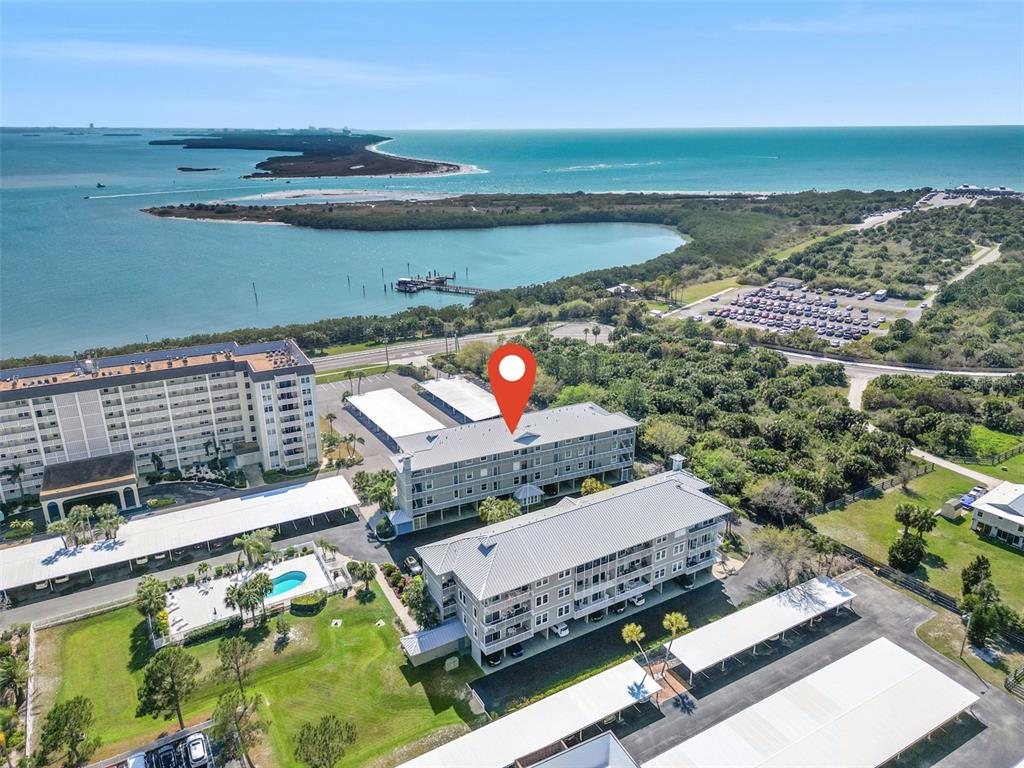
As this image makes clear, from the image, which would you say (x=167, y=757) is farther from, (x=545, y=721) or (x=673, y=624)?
(x=673, y=624)

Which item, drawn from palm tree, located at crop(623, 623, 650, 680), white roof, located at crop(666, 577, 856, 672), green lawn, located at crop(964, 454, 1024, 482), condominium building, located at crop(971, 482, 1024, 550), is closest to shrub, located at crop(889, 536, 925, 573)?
white roof, located at crop(666, 577, 856, 672)

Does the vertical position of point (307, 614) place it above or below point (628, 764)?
below

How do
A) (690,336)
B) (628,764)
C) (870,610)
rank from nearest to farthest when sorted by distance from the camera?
(628,764)
(870,610)
(690,336)

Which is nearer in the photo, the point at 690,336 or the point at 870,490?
the point at 870,490

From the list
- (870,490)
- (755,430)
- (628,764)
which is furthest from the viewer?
(755,430)

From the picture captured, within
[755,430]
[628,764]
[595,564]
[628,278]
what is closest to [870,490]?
[755,430]

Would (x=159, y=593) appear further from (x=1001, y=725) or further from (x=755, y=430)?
(x=755, y=430)
